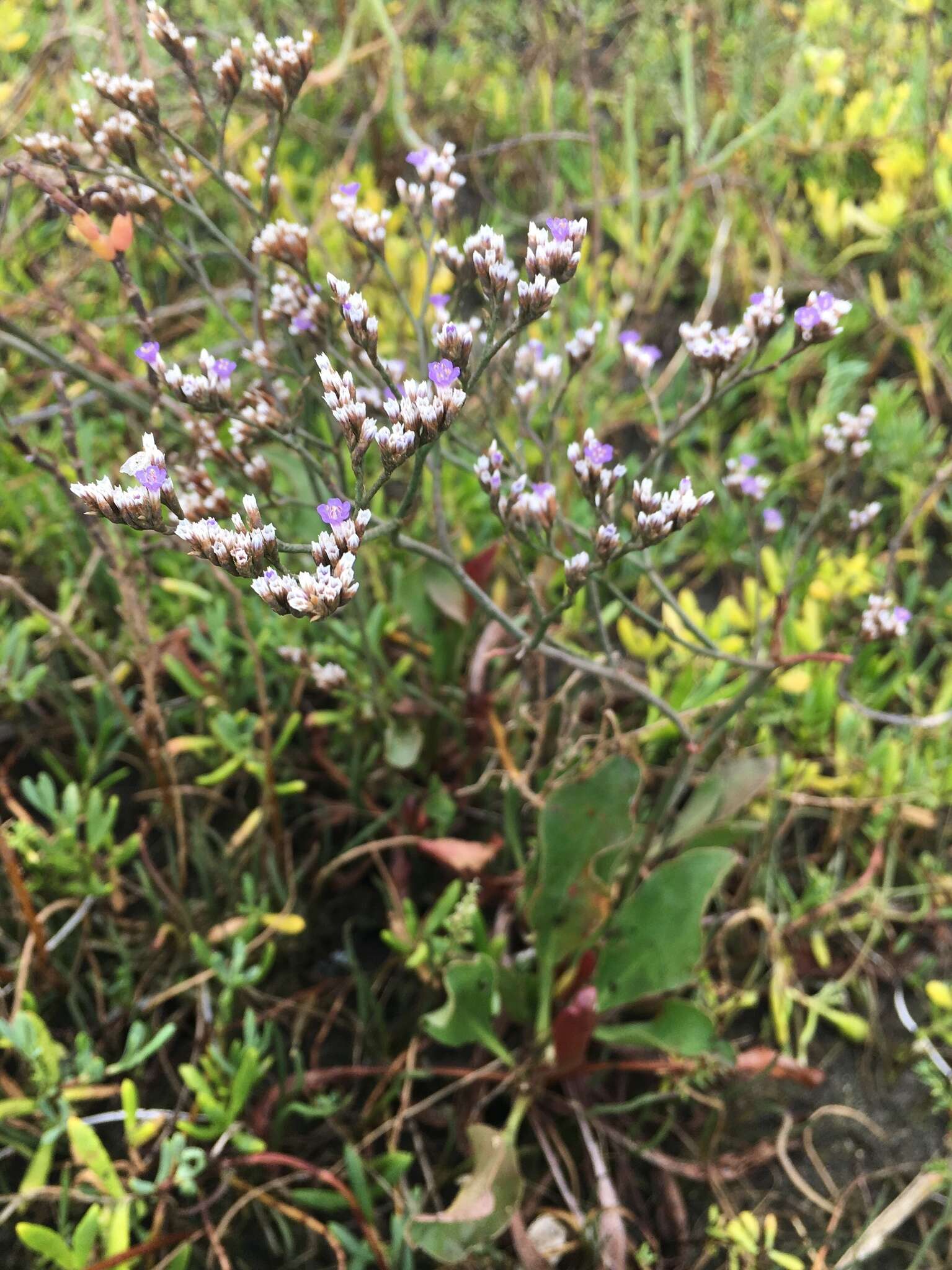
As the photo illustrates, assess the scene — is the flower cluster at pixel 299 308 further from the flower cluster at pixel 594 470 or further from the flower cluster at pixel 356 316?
the flower cluster at pixel 594 470

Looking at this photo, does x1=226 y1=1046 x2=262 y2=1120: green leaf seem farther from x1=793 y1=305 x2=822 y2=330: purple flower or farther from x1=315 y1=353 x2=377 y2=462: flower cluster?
x1=793 y1=305 x2=822 y2=330: purple flower

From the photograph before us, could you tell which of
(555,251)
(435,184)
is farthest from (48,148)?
(555,251)

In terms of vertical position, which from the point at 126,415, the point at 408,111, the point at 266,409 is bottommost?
the point at 266,409

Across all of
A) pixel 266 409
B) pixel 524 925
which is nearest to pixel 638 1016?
pixel 524 925

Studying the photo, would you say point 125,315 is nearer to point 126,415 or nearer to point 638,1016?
point 126,415

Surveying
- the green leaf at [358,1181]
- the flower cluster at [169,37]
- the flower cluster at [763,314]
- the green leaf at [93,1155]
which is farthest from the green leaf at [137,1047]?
the flower cluster at [169,37]

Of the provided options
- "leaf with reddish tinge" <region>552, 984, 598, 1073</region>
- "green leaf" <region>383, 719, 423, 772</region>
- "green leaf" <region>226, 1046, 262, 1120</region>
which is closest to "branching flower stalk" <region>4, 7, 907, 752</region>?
"green leaf" <region>383, 719, 423, 772</region>
